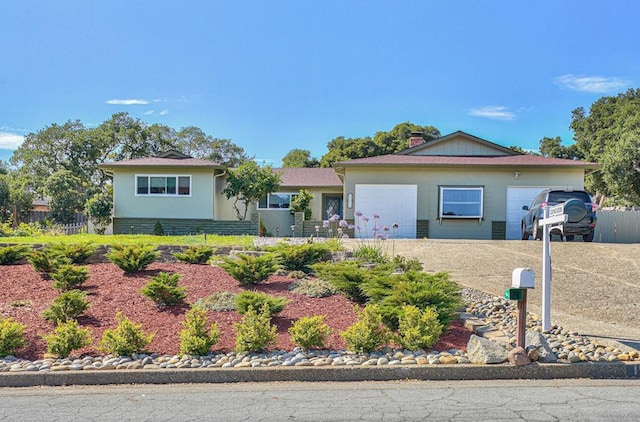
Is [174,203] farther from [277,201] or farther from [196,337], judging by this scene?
[196,337]

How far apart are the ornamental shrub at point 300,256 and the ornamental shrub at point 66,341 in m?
4.09

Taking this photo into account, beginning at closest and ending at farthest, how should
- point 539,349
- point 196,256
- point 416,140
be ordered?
point 539,349 → point 196,256 → point 416,140

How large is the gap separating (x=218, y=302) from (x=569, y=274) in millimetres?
6855

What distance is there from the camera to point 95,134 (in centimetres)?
3694

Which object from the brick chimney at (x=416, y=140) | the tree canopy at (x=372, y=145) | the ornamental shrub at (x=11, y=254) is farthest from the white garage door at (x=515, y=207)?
the tree canopy at (x=372, y=145)

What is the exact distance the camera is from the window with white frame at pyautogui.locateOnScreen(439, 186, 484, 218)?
20.0 m

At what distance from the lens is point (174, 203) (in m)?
22.7

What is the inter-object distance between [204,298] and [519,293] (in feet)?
13.8

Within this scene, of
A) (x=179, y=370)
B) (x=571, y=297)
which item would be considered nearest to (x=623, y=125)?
(x=571, y=297)

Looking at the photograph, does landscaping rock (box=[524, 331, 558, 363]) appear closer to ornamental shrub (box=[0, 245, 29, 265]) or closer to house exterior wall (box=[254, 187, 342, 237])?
ornamental shrub (box=[0, 245, 29, 265])

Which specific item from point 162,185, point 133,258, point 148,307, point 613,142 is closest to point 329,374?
point 148,307

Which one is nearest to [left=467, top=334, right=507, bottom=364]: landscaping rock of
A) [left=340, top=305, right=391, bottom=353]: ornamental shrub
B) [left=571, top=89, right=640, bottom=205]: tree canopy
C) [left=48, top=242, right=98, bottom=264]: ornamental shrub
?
[left=340, top=305, right=391, bottom=353]: ornamental shrub

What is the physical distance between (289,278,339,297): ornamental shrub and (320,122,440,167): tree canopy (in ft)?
108

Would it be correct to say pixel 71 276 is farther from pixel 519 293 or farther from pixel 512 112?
pixel 512 112
